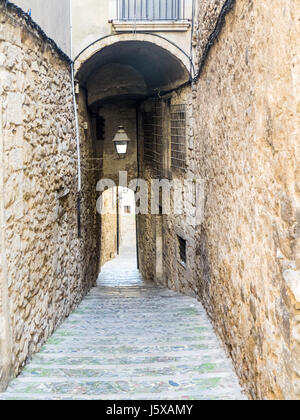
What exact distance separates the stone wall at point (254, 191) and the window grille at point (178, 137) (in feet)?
5.28

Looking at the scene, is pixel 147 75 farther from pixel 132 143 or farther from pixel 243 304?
pixel 243 304

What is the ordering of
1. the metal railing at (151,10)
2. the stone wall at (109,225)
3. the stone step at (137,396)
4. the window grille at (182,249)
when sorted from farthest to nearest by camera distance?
the stone wall at (109,225)
the window grille at (182,249)
the metal railing at (151,10)
the stone step at (137,396)

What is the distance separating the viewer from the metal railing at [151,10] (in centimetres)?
700

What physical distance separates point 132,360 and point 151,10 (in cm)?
513

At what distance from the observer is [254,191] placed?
3340 mm

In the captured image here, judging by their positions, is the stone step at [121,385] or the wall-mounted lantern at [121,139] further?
the wall-mounted lantern at [121,139]

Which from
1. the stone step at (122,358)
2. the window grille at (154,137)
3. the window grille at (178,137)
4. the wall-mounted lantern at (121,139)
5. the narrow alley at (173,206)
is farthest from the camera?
the window grille at (154,137)

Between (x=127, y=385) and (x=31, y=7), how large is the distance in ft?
11.1

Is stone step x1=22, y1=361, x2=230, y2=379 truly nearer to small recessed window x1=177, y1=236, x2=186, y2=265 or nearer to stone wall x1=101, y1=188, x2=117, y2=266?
small recessed window x1=177, y1=236, x2=186, y2=265

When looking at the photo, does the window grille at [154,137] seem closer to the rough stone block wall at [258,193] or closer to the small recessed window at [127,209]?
the rough stone block wall at [258,193]

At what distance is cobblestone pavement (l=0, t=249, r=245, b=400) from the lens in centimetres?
365

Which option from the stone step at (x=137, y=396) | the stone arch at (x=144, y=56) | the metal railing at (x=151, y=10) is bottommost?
the stone step at (x=137, y=396)

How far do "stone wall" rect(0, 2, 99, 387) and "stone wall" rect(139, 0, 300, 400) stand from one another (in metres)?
1.78

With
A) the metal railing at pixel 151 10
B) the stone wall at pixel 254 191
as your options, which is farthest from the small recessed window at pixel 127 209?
the stone wall at pixel 254 191
